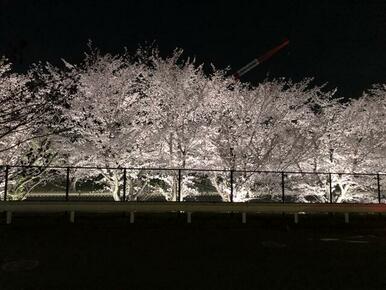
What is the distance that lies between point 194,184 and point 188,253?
410 inches

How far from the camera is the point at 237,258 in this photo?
Result: 909 centimetres

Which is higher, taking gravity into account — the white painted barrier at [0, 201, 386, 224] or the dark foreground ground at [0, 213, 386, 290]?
the white painted barrier at [0, 201, 386, 224]

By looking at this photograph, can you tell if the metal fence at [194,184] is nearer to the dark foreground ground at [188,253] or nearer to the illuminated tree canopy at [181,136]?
the illuminated tree canopy at [181,136]

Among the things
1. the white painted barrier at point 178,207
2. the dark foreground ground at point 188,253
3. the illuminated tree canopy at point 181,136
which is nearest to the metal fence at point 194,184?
the illuminated tree canopy at point 181,136

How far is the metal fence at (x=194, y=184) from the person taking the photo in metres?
18.1

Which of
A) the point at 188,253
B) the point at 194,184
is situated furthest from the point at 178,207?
the point at 194,184

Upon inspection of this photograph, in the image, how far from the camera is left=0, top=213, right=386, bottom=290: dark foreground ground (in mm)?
7301

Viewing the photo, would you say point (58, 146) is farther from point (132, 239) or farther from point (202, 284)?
point (202, 284)

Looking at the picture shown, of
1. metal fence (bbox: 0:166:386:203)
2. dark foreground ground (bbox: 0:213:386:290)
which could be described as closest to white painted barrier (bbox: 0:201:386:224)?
dark foreground ground (bbox: 0:213:386:290)

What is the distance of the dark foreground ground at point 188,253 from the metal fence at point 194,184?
426 cm

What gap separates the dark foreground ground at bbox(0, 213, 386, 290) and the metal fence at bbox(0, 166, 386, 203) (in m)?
4.26

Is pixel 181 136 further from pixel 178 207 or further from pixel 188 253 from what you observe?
pixel 188 253

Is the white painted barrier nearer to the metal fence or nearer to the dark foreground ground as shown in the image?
the dark foreground ground

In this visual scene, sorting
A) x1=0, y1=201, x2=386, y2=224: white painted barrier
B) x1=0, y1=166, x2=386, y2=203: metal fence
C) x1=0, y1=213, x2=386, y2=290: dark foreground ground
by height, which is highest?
x1=0, y1=166, x2=386, y2=203: metal fence
